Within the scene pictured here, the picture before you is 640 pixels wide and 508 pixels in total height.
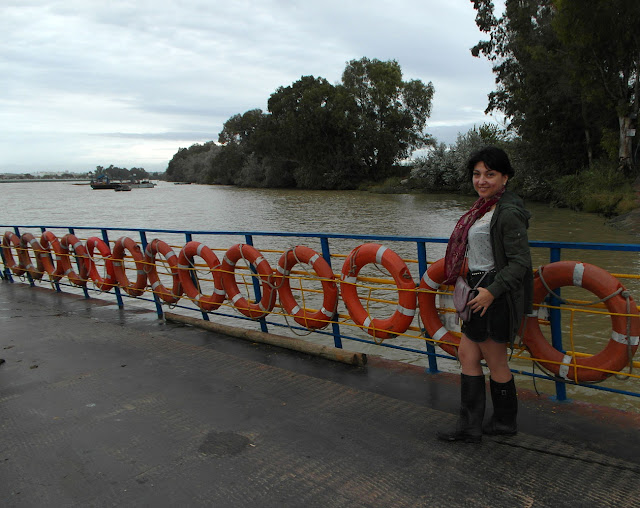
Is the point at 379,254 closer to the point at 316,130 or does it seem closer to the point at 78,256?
the point at 78,256

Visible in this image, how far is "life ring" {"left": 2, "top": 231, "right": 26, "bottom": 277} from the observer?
27.6 feet

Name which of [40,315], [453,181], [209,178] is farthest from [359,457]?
[209,178]

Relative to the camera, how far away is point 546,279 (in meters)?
2.84

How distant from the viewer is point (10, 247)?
332 inches

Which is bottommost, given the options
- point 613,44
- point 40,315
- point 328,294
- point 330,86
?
point 40,315

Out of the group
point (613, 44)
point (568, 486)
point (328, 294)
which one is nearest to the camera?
point (568, 486)

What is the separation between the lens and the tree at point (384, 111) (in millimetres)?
55938

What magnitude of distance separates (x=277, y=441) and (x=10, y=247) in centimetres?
744

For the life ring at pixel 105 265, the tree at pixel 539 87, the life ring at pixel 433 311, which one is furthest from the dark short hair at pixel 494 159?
the tree at pixel 539 87

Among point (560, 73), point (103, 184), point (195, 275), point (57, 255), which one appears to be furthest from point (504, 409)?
point (103, 184)

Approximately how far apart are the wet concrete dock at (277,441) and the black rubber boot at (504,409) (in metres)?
0.06

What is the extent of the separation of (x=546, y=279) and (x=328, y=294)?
5.79 feet

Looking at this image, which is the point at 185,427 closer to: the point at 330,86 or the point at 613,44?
the point at 613,44

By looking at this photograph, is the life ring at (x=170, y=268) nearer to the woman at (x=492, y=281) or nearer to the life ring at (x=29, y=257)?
the life ring at (x=29, y=257)
